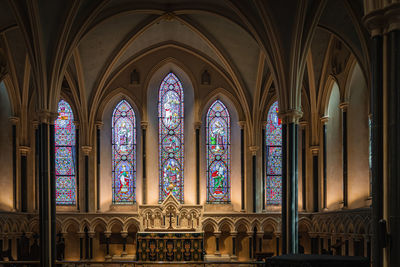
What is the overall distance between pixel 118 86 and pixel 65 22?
8439 millimetres

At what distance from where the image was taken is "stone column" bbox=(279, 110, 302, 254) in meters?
16.6

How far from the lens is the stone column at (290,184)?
16.6 metres

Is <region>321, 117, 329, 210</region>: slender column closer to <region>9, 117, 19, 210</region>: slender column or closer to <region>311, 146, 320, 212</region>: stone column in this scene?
<region>311, 146, 320, 212</region>: stone column

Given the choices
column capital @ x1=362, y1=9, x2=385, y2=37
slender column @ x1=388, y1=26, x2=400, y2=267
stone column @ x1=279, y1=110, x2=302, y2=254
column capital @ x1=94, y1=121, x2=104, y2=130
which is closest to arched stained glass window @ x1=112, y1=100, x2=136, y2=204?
column capital @ x1=94, y1=121, x2=104, y2=130

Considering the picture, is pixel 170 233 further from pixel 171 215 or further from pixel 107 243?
pixel 107 243

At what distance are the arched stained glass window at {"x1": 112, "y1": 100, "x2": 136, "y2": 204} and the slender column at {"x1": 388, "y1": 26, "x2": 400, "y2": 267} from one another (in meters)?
17.8

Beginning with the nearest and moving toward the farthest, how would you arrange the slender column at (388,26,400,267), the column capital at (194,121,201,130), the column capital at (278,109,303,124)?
the slender column at (388,26,400,267) → the column capital at (278,109,303,124) → the column capital at (194,121,201,130)

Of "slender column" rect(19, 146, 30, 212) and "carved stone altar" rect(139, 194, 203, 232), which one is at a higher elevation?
"slender column" rect(19, 146, 30, 212)

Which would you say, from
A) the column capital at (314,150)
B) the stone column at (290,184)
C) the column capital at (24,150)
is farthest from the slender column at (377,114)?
the column capital at (24,150)

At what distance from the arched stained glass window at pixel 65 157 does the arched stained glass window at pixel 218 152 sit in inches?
246

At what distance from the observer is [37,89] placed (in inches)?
680

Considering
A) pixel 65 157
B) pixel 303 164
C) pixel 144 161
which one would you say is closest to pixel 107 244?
pixel 144 161

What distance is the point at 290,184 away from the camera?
16.8 m

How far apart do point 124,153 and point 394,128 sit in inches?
715
